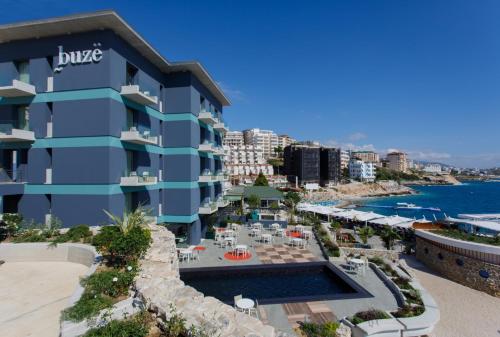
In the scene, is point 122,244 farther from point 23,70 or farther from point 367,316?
point 23,70

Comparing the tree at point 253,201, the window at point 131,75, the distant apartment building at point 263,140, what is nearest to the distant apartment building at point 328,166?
the distant apartment building at point 263,140

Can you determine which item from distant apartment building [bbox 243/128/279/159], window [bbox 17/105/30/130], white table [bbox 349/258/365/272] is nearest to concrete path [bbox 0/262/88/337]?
window [bbox 17/105/30/130]

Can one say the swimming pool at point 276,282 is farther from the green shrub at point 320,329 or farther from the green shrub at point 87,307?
the green shrub at point 87,307

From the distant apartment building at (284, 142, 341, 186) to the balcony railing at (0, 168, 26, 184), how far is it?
9525 centimetres

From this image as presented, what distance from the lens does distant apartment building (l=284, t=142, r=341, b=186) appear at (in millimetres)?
111488

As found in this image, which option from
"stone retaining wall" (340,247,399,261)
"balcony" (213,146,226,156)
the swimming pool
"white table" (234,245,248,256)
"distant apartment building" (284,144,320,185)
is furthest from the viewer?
"distant apartment building" (284,144,320,185)

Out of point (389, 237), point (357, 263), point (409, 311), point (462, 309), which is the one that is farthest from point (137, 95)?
point (389, 237)

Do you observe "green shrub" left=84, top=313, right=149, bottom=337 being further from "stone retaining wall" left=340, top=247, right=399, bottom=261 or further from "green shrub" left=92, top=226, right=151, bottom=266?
"stone retaining wall" left=340, top=247, right=399, bottom=261

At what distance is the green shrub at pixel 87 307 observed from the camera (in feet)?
22.6

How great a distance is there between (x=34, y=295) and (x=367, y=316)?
42.5ft

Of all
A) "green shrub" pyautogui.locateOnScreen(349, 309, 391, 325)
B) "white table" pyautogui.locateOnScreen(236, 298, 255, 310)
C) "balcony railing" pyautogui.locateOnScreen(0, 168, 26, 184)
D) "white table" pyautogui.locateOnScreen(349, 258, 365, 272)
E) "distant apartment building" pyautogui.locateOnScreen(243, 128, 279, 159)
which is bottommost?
"green shrub" pyautogui.locateOnScreen(349, 309, 391, 325)

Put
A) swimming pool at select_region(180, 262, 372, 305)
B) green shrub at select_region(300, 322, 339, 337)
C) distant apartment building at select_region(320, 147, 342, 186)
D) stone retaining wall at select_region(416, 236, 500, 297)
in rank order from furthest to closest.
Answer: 1. distant apartment building at select_region(320, 147, 342, 186)
2. stone retaining wall at select_region(416, 236, 500, 297)
3. swimming pool at select_region(180, 262, 372, 305)
4. green shrub at select_region(300, 322, 339, 337)

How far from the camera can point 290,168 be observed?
121 metres

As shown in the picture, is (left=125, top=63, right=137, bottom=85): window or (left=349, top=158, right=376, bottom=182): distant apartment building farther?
(left=349, top=158, right=376, bottom=182): distant apartment building
